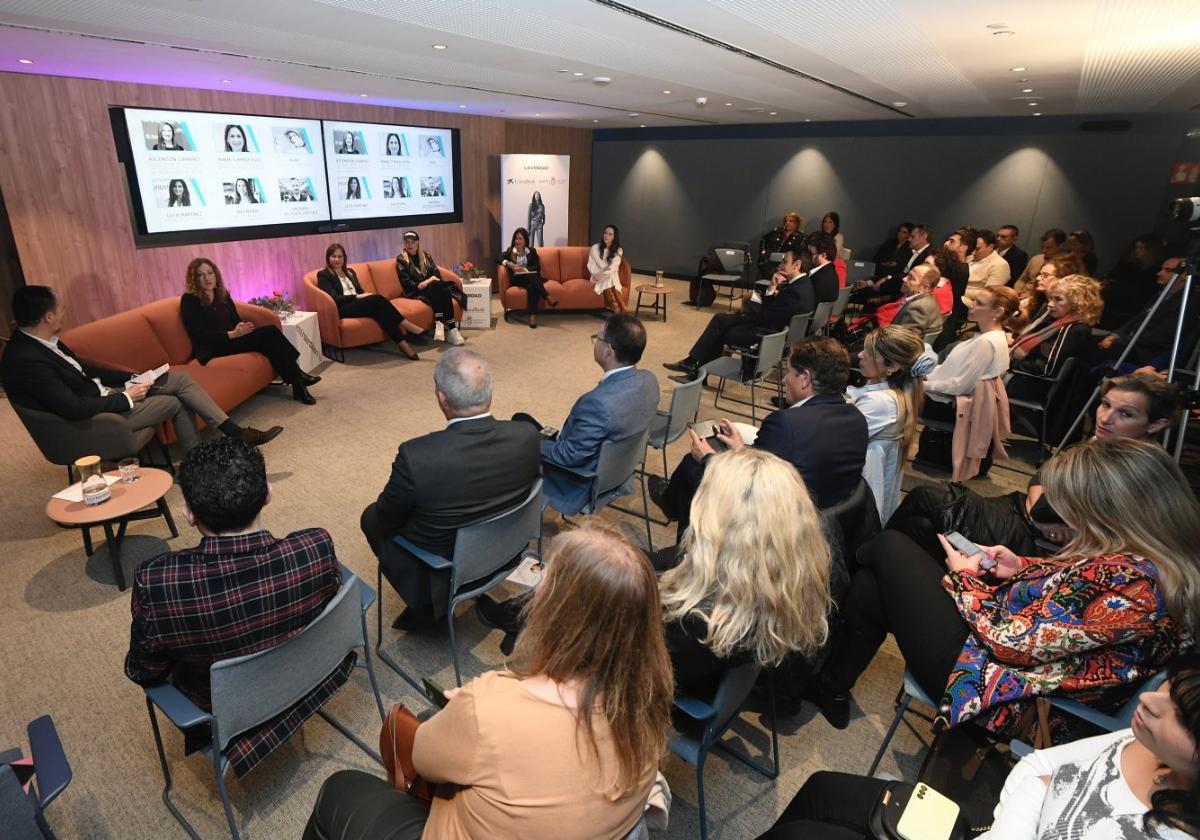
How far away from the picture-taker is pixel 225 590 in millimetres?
1583

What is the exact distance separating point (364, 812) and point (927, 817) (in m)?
1.23

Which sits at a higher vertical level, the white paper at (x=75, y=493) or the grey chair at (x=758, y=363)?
the grey chair at (x=758, y=363)

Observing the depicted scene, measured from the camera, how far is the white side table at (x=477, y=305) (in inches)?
310

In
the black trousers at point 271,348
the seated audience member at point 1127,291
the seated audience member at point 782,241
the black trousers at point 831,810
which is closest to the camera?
the black trousers at point 831,810

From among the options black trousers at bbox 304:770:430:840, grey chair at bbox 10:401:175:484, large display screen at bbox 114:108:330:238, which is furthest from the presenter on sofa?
black trousers at bbox 304:770:430:840

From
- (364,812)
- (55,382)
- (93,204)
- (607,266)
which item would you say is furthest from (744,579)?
(607,266)

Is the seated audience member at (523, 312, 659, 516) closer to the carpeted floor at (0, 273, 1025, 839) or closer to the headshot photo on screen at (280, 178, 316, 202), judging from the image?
the carpeted floor at (0, 273, 1025, 839)

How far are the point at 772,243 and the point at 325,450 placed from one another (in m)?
7.56

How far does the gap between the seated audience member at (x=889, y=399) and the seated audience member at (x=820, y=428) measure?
1.35ft

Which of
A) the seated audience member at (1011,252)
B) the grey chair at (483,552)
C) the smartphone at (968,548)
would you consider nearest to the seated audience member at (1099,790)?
the smartphone at (968,548)

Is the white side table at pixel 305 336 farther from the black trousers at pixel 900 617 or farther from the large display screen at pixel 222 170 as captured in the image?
the black trousers at pixel 900 617

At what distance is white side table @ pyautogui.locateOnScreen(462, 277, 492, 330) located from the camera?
7.87 metres

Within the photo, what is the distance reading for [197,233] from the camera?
621 cm

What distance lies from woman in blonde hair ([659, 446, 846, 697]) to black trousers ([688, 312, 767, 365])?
430 centimetres
